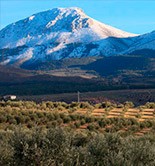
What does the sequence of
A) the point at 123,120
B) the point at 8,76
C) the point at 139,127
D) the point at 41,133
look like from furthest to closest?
the point at 8,76, the point at 123,120, the point at 139,127, the point at 41,133

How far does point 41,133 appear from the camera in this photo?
16016mm

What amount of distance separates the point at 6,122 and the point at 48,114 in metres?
4.96

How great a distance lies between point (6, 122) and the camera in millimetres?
34250

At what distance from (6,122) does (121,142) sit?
18.3m

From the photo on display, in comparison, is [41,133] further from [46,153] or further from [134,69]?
[134,69]

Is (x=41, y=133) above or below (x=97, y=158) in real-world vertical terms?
above

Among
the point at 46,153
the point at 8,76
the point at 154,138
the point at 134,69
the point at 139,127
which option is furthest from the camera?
the point at 134,69

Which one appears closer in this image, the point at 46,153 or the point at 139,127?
the point at 46,153

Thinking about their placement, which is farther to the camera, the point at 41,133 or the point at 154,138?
the point at 154,138

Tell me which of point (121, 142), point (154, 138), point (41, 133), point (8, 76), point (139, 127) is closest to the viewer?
point (41, 133)

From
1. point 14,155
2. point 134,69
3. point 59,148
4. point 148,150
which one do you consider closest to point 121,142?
point 148,150

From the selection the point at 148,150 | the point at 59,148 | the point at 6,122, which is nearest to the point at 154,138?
the point at 148,150

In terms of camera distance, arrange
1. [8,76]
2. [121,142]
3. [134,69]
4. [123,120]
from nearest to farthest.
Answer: [121,142] < [123,120] < [8,76] < [134,69]

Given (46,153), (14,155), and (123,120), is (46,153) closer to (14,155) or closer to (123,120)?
(14,155)
